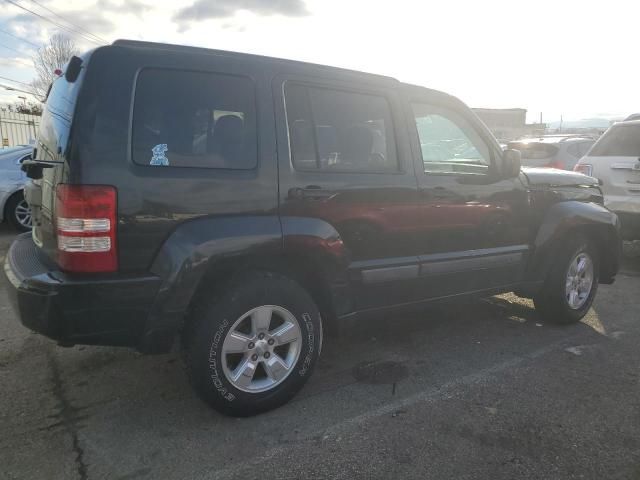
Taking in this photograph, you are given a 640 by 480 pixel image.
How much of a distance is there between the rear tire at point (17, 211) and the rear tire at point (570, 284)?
24.5ft

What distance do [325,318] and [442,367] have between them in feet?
3.32

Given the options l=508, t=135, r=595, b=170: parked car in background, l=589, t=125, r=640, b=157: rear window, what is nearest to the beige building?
l=508, t=135, r=595, b=170: parked car in background

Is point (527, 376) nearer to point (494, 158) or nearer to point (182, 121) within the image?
point (494, 158)

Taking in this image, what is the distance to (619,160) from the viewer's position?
6.57 m

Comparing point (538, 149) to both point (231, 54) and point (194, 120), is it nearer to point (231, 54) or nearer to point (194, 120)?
point (231, 54)

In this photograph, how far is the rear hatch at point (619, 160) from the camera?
6402 mm

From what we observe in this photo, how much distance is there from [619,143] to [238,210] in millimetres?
5995

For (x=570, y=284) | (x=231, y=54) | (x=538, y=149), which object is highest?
(x=231, y=54)

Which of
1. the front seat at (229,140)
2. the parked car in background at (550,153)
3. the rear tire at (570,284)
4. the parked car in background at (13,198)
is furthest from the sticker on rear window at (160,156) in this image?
the parked car in background at (550,153)

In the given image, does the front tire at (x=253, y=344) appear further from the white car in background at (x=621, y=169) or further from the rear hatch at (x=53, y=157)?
the white car in background at (x=621, y=169)

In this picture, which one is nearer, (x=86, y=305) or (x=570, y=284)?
(x=86, y=305)

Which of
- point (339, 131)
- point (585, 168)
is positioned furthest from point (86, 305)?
point (585, 168)

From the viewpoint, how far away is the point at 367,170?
334 centimetres

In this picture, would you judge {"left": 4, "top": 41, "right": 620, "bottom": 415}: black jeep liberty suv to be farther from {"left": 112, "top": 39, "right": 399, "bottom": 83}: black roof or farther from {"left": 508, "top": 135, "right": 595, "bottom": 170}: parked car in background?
{"left": 508, "top": 135, "right": 595, "bottom": 170}: parked car in background
